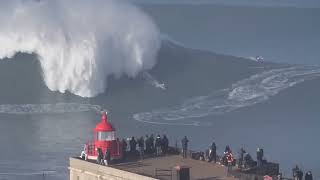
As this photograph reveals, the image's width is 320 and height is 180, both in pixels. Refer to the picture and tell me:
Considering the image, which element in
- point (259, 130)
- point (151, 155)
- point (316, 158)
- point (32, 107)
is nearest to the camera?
point (151, 155)

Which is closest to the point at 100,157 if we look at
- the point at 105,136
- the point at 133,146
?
the point at 105,136

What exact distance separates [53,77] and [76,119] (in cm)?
1396

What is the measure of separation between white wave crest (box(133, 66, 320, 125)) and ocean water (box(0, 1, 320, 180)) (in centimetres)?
6

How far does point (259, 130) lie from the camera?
46.0 meters

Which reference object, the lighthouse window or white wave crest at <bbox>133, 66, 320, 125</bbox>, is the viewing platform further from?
white wave crest at <bbox>133, 66, 320, 125</bbox>

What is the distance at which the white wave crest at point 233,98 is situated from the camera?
48.1 metres

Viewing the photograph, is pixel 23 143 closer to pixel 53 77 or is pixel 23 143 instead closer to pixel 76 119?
pixel 76 119

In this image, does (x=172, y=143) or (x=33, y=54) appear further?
(x=33, y=54)

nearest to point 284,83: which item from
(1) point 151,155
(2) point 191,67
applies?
(2) point 191,67

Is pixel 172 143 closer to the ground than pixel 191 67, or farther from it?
closer to the ground

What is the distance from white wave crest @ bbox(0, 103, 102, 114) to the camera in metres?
50.5

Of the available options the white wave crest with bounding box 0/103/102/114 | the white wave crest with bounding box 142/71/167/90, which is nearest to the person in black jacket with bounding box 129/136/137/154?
the white wave crest with bounding box 0/103/102/114

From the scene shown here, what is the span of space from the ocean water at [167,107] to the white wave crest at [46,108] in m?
0.05

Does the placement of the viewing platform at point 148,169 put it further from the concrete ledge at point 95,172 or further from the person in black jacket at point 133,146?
the person in black jacket at point 133,146
